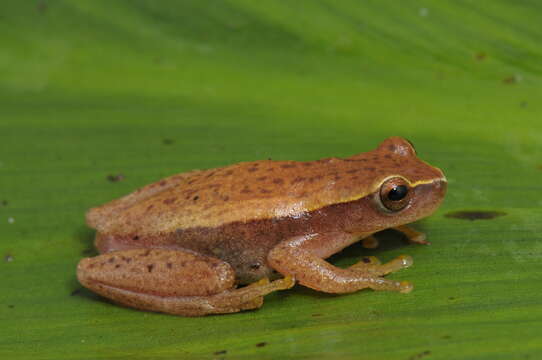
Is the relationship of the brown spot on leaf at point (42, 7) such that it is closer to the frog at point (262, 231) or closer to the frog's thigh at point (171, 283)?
the frog at point (262, 231)

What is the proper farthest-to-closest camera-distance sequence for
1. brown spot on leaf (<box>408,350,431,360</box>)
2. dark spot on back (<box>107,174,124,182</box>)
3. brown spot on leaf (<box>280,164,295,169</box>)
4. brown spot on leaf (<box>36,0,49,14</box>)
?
brown spot on leaf (<box>36,0,49,14</box>) < dark spot on back (<box>107,174,124,182</box>) < brown spot on leaf (<box>280,164,295,169</box>) < brown spot on leaf (<box>408,350,431,360</box>)

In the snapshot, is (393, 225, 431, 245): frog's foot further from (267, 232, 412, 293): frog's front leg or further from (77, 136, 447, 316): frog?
(267, 232, 412, 293): frog's front leg

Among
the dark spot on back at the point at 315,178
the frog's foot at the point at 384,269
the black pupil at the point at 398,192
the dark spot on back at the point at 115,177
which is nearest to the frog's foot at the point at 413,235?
the frog's foot at the point at 384,269

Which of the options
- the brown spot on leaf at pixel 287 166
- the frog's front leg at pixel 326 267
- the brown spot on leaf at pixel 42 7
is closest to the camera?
the frog's front leg at pixel 326 267

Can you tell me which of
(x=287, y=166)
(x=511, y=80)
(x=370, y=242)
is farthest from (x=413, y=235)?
(x=511, y=80)

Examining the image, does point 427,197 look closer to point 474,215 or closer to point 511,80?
point 474,215

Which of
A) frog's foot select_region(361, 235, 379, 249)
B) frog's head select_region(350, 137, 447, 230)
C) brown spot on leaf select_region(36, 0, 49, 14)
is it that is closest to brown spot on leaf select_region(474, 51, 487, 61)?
frog's head select_region(350, 137, 447, 230)

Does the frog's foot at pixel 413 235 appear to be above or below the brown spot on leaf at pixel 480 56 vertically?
below

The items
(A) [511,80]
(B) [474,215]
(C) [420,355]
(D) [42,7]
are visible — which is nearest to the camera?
(C) [420,355]
